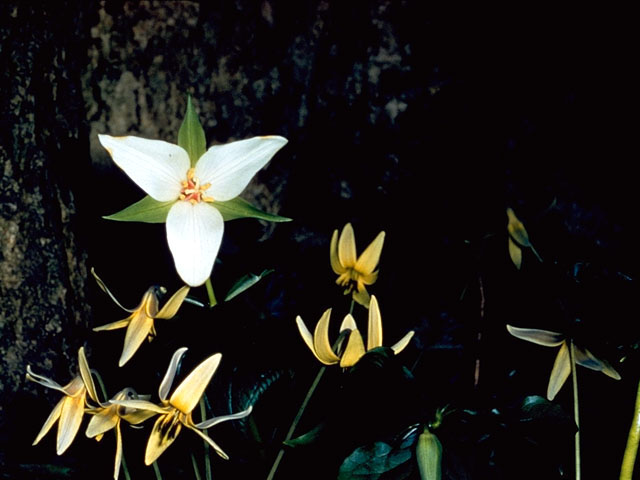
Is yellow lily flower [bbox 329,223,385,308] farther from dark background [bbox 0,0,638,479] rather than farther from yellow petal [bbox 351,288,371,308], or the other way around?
dark background [bbox 0,0,638,479]

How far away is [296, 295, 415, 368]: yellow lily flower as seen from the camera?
2.24 ft

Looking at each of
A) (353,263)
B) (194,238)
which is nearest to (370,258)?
(353,263)

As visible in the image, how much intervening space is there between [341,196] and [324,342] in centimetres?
49

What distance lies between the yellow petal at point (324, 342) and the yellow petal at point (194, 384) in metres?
0.12

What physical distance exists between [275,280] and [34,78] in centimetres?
46

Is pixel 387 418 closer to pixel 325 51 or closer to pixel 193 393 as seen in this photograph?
pixel 193 393

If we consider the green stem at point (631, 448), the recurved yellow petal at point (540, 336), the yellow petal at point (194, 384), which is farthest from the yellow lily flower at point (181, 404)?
the green stem at point (631, 448)

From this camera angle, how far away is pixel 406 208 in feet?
3.63

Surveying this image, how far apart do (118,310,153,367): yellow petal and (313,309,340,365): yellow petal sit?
21cm

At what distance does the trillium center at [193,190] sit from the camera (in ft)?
2.29

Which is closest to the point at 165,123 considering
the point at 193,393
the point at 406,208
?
the point at 406,208

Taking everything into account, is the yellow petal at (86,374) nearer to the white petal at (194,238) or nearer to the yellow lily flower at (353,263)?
the white petal at (194,238)

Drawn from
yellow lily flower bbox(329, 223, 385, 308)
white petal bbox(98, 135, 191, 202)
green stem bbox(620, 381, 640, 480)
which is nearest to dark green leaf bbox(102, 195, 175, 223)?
white petal bbox(98, 135, 191, 202)

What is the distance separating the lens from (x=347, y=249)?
0.86 metres
